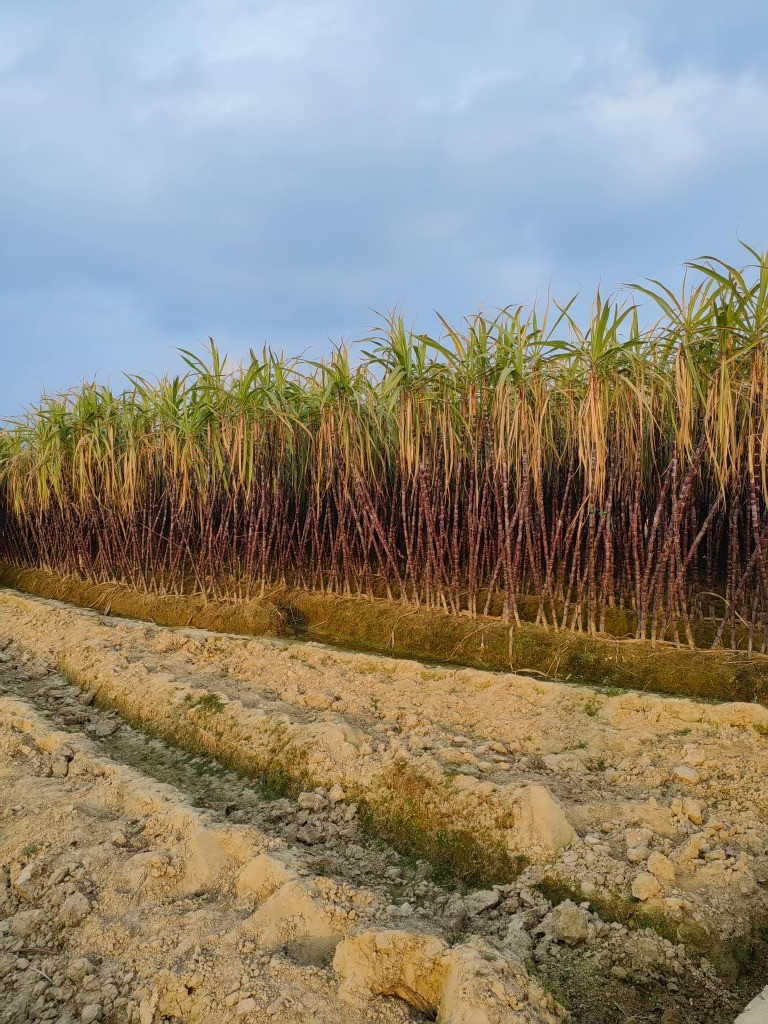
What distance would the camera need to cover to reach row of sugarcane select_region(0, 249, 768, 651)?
3482 mm

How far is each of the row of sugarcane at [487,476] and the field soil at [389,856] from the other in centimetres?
94

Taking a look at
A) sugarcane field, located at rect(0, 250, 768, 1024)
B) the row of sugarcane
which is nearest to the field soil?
sugarcane field, located at rect(0, 250, 768, 1024)

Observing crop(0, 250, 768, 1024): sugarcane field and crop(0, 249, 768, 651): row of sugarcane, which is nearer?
crop(0, 250, 768, 1024): sugarcane field

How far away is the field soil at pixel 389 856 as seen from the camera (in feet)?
5.12

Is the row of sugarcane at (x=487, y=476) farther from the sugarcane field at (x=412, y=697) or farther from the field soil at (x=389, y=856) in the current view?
the field soil at (x=389, y=856)

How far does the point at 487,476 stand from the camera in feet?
13.5

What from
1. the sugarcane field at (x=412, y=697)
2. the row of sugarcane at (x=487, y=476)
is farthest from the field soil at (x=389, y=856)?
the row of sugarcane at (x=487, y=476)

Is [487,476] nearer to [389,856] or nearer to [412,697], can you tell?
[412,697]

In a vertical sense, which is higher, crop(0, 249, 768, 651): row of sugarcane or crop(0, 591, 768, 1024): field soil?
crop(0, 249, 768, 651): row of sugarcane

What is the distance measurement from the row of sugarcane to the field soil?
0.94 meters

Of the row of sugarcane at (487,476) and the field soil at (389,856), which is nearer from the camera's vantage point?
the field soil at (389,856)

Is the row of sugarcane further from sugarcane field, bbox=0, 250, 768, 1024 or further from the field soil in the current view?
the field soil

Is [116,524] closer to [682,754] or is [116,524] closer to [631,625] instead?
[631,625]

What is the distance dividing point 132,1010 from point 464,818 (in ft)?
3.43
